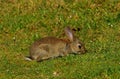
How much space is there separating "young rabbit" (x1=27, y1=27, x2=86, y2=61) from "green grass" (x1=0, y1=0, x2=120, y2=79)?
0.29 m

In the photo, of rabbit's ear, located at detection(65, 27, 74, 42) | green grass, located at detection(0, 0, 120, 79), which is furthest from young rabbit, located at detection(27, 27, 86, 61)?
green grass, located at detection(0, 0, 120, 79)

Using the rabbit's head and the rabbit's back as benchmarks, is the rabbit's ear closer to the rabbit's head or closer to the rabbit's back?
the rabbit's head

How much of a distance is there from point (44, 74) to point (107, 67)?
1.23m

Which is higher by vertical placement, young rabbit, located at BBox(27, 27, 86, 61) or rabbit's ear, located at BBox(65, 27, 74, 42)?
rabbit's ear, located at BBox(65, 27, 74, 42)

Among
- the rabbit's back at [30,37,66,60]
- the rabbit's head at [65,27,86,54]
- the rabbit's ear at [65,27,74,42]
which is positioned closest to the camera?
the rabbit's back at [30,37,66,60]

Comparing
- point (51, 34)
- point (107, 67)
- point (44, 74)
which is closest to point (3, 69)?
point (44, 74)

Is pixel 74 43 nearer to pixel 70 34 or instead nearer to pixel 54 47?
pixel 70 34

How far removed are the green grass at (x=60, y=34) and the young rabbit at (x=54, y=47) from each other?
293 mm

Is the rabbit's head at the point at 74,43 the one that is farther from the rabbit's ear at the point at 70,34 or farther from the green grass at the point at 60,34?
the green grass at the point at 60,34

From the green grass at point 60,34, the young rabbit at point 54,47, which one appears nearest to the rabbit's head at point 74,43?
the young rabbit at point 54,47

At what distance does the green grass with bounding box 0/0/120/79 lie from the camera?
362 inches

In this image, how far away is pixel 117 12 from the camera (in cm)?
1348

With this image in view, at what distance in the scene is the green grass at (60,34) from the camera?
9.20 m

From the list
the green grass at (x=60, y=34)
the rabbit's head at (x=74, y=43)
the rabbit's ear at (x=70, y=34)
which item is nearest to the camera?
the green grass at (x=60, y=34)
